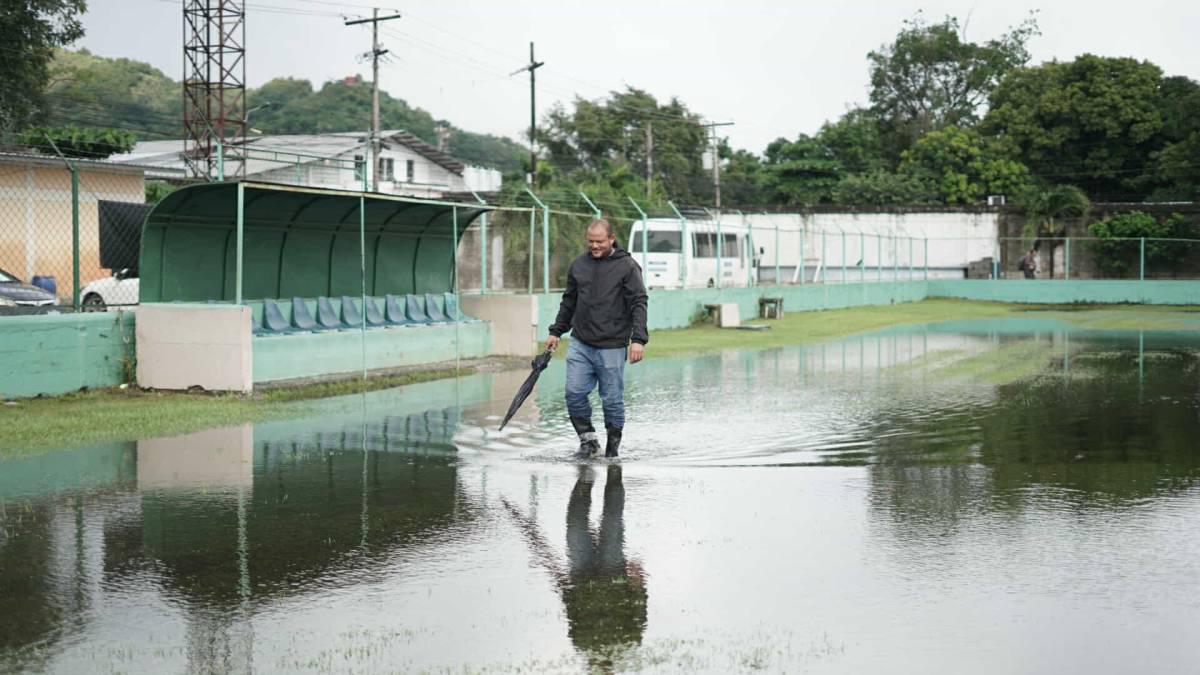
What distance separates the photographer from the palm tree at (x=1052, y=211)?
5400 centimetres

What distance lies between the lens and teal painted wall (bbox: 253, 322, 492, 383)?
15477 millimetres

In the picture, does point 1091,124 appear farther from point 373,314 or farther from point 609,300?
point 609,300

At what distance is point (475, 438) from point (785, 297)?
86.1 ft

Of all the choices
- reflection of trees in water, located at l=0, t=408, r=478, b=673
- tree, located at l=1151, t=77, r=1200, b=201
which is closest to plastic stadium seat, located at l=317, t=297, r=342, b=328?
reflection of trees in water, located at l=0, t=408, r=478, b=673

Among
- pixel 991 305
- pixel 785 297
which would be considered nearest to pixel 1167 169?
pixel 991 305

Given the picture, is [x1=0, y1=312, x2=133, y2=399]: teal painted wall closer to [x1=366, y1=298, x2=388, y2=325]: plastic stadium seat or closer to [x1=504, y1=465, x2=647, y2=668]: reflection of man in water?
[x1=366, y1=298, x2=388, y2=325]: plastic stadium seat

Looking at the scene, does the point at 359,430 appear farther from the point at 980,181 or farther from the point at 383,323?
the point at 980,181

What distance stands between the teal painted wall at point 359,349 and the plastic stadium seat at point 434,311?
0.73m

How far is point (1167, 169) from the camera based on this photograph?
61375 mm

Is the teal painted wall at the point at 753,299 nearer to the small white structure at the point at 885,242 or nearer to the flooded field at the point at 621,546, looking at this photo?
the small white structure at the point at 885,242

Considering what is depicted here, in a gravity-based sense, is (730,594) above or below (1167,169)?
below

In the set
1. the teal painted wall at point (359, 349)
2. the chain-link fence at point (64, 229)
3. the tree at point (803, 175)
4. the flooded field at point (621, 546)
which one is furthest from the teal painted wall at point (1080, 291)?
the flooded field at point (621, 546)

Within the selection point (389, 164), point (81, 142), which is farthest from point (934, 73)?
point (81, 142)

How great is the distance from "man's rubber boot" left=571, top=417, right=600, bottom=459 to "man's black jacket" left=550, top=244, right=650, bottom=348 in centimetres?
66
